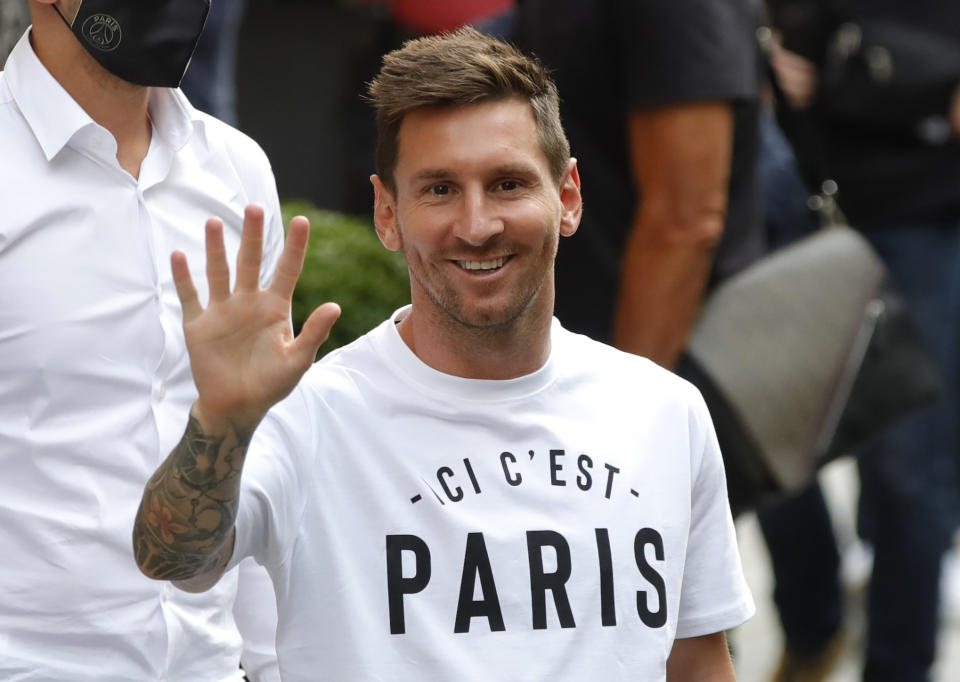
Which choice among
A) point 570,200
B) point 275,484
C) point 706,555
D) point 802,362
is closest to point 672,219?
point 802,362

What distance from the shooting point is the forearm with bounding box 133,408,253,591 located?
2.21m

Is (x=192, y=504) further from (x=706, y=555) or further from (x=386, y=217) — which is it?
(x=706, y=555)

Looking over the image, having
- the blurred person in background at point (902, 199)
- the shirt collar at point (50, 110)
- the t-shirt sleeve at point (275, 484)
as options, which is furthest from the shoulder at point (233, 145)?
the blurred person in background at point (902, 199)

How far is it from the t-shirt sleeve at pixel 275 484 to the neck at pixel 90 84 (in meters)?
0.68

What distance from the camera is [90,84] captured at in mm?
2920

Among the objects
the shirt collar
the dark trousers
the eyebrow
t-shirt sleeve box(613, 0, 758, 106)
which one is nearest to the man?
the eyebrow

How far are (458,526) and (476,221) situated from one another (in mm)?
445

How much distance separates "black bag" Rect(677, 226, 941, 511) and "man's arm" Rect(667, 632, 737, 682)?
1.30m

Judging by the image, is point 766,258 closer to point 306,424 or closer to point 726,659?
point 726,659

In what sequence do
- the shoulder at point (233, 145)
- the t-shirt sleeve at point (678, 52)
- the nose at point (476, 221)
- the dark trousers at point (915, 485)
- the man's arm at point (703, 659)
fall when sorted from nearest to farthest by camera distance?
the nose at point (476, 221) < the man's arm at point (703, 659) < the shoulder at point (233, 145) < the t-shirt sleeve at point (678, 52) < the dark trousers at point (915, 485)

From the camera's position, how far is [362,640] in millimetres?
2418

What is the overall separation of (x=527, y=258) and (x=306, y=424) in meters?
0.41

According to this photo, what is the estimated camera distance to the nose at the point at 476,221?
2.49 m

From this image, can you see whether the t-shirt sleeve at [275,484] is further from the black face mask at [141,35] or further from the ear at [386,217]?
the black face mask at [141,35]
